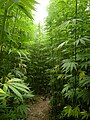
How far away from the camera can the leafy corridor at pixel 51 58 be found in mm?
1469

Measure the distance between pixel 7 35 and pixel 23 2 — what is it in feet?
1.36

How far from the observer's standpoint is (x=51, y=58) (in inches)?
153

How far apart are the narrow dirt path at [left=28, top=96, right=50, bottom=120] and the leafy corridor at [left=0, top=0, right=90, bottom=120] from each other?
0.87ft

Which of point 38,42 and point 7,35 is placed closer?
point 7,35

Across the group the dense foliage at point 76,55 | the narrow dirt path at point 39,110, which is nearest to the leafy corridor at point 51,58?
the dense foliage at point 76,55

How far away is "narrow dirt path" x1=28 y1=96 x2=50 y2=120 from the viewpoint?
3.96 metres

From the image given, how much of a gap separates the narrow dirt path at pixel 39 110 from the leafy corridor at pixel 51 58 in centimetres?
27

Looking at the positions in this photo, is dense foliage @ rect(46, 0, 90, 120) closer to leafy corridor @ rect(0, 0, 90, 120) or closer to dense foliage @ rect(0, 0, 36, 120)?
leafy corridor @ rect(0, 0, 90, 120)

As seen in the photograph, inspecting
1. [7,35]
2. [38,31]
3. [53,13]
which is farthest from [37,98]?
[7,35]

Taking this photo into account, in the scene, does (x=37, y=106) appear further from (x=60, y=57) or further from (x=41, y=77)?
(x=60, y=57)

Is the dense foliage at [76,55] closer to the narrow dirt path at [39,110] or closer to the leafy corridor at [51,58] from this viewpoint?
the leafy corridor at [51,58]

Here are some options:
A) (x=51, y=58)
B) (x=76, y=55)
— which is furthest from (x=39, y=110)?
(x=76, y=55)

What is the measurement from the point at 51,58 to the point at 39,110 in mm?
1418

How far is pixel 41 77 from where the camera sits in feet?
19.6
